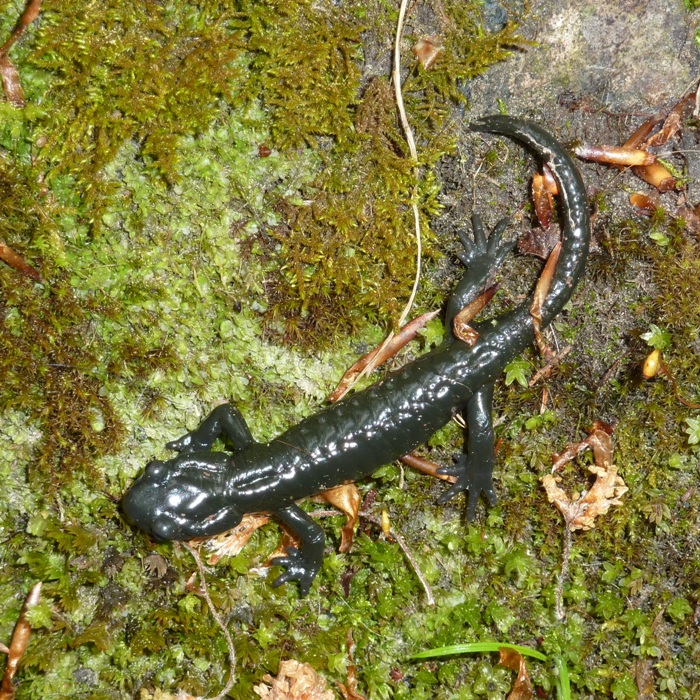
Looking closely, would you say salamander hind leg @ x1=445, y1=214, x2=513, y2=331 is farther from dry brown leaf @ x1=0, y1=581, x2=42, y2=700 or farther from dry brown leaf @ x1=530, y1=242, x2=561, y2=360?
dry brown leaf @ x1=0, y1=581, x2=42, y2=700

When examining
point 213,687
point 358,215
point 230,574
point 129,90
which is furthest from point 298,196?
point 213,687

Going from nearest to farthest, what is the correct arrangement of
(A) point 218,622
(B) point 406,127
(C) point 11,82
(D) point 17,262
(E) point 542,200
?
1. (C) point 11,82
2. (D) point 17,262
3. (B) point 406,127
4. (A) point 218,622
5. (E) point 542,200

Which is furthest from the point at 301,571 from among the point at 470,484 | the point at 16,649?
the point at 16,649

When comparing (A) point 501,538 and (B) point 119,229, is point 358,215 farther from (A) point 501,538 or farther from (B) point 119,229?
(A) point 501,538

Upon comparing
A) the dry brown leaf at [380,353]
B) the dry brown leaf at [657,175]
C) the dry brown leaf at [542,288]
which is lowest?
the dry brown leaf at [380,353]

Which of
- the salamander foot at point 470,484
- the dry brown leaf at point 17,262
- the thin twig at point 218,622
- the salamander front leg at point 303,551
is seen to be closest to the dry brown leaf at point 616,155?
the salamander foot at point 470,484

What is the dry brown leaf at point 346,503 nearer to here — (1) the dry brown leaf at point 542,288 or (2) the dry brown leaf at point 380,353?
Result: (2) the dry brown leaf at point 380,353

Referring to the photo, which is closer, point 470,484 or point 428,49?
point 428,49

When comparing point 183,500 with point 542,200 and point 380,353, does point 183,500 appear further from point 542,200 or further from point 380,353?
point 542,200

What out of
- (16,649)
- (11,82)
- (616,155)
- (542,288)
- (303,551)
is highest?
(11,82)
